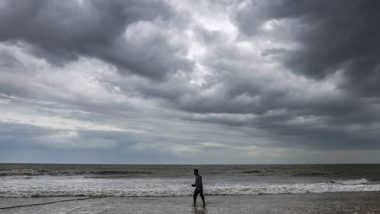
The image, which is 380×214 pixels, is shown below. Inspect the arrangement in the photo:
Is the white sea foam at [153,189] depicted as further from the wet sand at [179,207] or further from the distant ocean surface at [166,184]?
the wet sand at [179,207]

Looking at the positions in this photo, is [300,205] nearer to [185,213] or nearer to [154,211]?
[185,213]

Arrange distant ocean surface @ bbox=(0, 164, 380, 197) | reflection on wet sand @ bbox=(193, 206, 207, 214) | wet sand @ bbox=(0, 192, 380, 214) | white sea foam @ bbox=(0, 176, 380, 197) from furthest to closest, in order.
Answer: distant ocean surface @ bbox=(0, 164, 380, 197), white sea foam @ bbox=(0, 176, 380, 197), wet sand @ bbox=(0, 192, 380, 214), reflection on wet sand @ bbox=(193, 206, 207, 214)

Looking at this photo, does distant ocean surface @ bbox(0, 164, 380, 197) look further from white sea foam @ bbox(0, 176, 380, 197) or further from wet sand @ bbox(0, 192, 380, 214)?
wet sand @ bbox(0, 192, 380, 214)

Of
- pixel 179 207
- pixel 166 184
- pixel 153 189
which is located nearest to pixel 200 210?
pixel 179 207

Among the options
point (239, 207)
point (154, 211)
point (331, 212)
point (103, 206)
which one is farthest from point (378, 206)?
point (103, 206)

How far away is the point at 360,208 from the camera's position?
18.6 metres

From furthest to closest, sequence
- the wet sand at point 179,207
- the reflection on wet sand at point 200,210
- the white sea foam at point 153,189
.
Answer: the white sea foam at point 153,189 → the wet sand at point 179,207 → the reflection on wet sand at point 200,210

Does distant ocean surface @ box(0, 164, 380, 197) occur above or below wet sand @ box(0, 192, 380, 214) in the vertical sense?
above

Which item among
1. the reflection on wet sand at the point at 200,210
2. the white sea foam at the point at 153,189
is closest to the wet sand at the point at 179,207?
the reflection on wet sand at the point at 200,210

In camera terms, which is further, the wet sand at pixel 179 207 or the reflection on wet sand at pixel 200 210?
the wet sand at pixel 179 207

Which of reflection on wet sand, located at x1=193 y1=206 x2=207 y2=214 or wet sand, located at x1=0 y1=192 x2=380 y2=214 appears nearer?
reflection on wet sand, located at x1=193 y1=206 x2=207 y2=214

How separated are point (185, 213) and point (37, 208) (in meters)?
8.31

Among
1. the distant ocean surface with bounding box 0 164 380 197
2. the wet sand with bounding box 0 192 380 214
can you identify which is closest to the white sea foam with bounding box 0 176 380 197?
the distant ocean surface with bounding box 0 164 380 197

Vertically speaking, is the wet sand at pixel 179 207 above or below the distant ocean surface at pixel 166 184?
below
